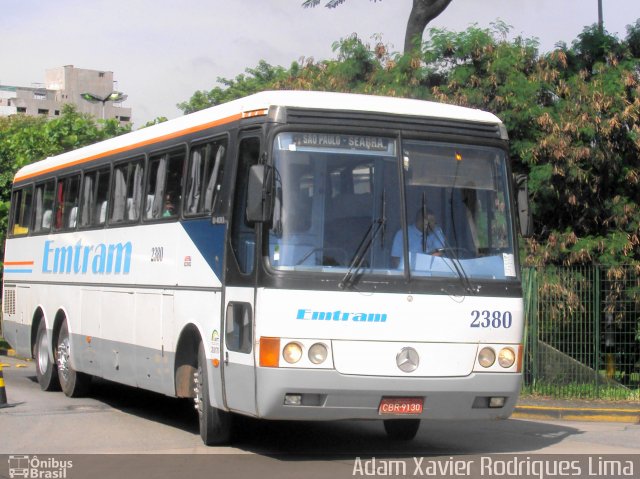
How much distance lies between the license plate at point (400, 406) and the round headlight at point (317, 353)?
0.69m

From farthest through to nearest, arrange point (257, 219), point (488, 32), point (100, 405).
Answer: point (488, 32)
point (100, 405)
point (257, 219)

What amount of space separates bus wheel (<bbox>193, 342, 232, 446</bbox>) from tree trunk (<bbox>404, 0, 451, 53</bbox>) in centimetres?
1491

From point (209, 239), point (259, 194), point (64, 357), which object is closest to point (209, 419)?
point (209, 239)

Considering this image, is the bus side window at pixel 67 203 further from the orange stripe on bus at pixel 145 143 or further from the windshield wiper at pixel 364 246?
the windshield wiper at pixel 364 246

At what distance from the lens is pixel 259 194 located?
9656 millimetres

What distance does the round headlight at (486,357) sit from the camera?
10258 millimetres

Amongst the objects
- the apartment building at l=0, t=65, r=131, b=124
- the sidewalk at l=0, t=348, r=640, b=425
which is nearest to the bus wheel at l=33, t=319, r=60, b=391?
the sidewalk at l=0, t=348, r=640, b=425

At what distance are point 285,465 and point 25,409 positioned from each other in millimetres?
5454

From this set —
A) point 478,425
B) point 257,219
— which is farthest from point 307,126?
point 478,425

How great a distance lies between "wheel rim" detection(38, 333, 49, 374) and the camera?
16.9m

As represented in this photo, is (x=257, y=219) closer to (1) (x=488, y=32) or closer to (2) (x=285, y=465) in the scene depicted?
(2) (x=285, y=465)

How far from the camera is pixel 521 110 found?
2014cm

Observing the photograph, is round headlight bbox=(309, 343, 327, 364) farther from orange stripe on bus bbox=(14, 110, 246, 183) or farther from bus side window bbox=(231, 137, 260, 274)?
orange stripe on bus bbox=(14, 110, 246, 183)

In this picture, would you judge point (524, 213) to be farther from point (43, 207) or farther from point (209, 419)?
point (43, 207)
